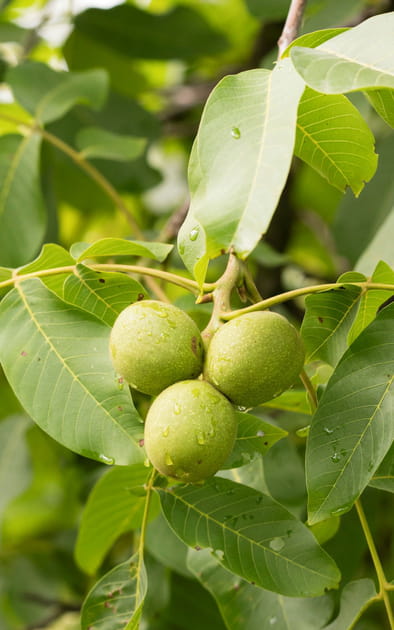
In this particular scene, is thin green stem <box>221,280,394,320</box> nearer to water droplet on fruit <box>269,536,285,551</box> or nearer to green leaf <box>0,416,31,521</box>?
water droplet on fruit <box>269,536,285,551</box>

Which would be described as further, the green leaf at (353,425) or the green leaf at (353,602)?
the green leaf at (353,602)

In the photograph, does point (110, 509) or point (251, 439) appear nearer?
point (251, 439)

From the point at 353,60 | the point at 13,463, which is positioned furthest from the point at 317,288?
the point at 13,463

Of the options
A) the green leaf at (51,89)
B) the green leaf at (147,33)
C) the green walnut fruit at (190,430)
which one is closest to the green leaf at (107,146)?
the green leaf at (51,89)

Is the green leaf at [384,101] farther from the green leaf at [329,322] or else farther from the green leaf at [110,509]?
the green leaf at [110,509]

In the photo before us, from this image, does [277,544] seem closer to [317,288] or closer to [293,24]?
[317,288]

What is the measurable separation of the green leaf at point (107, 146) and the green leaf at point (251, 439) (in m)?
0.79

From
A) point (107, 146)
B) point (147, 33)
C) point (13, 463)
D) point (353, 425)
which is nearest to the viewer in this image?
point (353, 425)

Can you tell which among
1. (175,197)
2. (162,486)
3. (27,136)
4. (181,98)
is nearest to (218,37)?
(181,98)

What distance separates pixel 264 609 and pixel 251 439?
0.24 meters

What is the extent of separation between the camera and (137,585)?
0.94m

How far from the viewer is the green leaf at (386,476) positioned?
0.92m

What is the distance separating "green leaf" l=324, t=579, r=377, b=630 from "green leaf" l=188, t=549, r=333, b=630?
0.05 ft

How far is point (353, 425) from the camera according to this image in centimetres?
83
